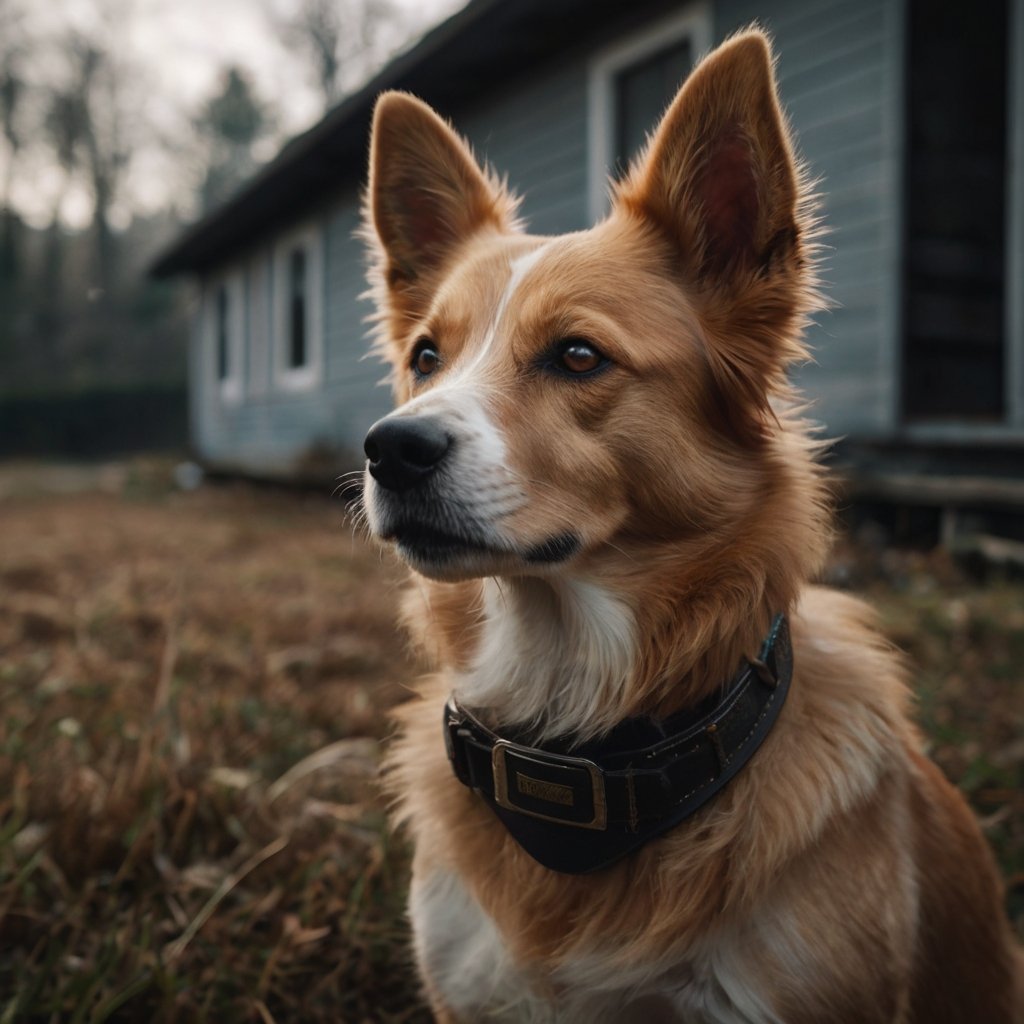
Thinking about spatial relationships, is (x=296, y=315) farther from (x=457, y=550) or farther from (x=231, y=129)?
(x=231, y=129)

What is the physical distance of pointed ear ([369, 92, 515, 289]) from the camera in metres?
2.01

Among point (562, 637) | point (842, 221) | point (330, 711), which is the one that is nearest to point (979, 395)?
point (842, 221)

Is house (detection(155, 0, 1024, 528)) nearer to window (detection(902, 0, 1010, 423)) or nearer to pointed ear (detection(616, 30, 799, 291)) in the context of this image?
window (detection(902, 0, 1010, 423))

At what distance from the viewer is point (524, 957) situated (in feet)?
4.93

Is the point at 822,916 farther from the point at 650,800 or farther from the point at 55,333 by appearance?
the point at 55,333

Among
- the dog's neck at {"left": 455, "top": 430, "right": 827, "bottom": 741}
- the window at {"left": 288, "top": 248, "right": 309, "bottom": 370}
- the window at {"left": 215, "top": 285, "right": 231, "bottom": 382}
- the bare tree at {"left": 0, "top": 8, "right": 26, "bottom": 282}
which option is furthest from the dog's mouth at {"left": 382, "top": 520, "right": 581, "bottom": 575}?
the bare tree at {"left": 0, "top": 8, "right": 26, "bottom": 282}

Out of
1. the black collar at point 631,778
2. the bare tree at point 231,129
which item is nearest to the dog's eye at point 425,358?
the black collar at point 631,778

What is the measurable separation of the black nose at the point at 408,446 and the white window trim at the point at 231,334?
14620 mm

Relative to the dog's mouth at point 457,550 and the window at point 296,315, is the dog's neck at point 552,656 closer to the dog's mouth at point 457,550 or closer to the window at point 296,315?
the dog's mouth at point 457,550

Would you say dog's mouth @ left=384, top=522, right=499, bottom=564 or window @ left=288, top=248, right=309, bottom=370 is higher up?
window @ left=288, top=248, right=309, bottom=370

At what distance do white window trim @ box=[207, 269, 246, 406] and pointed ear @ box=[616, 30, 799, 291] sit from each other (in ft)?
47.3

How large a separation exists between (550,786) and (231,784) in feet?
3.85

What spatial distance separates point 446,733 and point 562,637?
0.89ft

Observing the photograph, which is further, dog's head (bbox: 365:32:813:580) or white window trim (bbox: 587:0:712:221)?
white window trim (bbox: 587:0:712:221)
